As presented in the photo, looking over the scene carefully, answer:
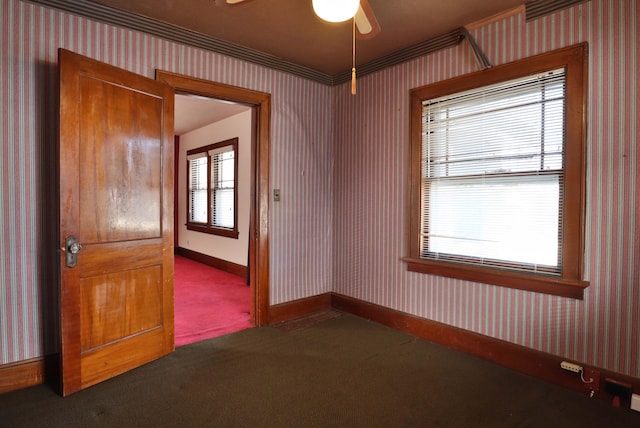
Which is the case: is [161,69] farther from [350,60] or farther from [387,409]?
[387,409]

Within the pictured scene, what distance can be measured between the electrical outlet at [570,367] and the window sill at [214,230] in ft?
15.6

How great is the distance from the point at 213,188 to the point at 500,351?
5.52m

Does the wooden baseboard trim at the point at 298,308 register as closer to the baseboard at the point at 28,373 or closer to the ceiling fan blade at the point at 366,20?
the baseboard at the point at 28,373

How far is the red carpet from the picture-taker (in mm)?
3559

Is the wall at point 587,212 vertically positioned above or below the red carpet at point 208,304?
above

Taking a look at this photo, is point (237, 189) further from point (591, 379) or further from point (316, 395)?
point (591, 379)

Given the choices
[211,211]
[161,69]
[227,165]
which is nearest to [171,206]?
[161,69]

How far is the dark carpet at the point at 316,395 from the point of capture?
2115 mm

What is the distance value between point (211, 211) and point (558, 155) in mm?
5807

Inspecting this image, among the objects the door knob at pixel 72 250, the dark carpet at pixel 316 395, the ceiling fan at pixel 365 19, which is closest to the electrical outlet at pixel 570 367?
the dark carpet at pixel 316 395

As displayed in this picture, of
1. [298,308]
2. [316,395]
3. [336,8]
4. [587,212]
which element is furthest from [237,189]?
[587,212]

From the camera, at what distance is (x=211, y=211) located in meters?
6.98

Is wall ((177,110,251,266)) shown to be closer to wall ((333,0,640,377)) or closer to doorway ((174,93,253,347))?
doorway ((174,93,253,347))

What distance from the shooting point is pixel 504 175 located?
9.26 ft
